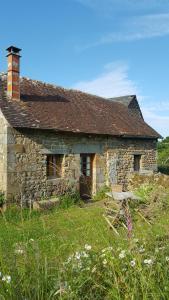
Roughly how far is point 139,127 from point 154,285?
631 inches

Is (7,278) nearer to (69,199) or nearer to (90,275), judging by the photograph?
(90,275)

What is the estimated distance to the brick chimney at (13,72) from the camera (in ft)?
41.3

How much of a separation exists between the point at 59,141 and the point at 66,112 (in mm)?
2144

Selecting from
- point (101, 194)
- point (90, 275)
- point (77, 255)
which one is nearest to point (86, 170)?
point (101, 194)

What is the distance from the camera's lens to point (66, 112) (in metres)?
14.7

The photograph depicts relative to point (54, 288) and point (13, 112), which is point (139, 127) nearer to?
point (13, 112)

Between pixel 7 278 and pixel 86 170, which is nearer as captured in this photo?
pixel 7 278

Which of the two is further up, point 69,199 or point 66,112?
point 66,112

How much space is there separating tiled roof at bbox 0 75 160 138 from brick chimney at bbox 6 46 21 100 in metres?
0.31

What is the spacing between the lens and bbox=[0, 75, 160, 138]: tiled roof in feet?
40.4

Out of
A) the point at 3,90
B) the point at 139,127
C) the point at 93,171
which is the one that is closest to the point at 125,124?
the point at 139,127

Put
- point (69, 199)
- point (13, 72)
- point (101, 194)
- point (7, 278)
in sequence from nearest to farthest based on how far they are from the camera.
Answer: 1. point (7, 278)
2. point (13, 72)
3. point (69, 199)
4. point (101, 194)

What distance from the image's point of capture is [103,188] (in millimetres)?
14922

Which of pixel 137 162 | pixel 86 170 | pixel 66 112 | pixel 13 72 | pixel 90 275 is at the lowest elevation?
pixel 90 275
